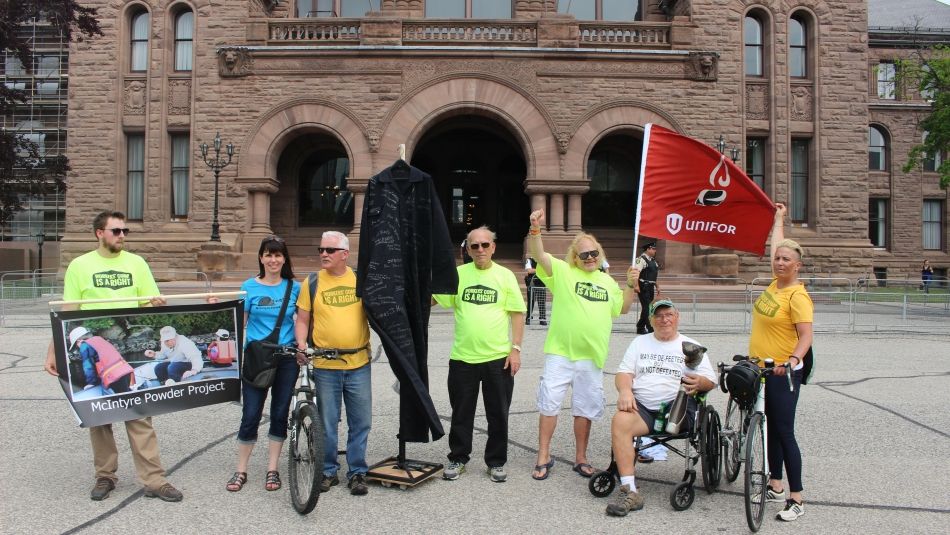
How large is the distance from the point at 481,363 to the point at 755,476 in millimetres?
2071

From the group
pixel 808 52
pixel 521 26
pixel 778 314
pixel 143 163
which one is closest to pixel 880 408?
pixel 778 314

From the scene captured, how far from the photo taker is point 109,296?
4.80 m

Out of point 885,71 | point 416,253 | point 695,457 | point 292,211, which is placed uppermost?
point 885,71

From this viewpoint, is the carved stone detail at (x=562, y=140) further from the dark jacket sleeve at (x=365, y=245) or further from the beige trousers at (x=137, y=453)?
the beige trousers at (x=137, y=453)

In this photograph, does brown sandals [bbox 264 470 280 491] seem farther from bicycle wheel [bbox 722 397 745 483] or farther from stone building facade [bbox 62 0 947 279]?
stone building facade [bbox 62 0 947 279]

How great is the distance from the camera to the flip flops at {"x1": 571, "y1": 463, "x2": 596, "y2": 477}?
5.11m

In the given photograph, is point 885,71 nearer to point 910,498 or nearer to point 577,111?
point 577,111

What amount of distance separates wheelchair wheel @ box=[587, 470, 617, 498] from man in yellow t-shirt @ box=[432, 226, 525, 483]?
0.70 metres

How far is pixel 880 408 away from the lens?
7.39 m

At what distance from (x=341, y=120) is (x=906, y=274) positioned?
109 ft

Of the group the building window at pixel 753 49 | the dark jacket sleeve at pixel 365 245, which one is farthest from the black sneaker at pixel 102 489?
the building window at pixel 753 49

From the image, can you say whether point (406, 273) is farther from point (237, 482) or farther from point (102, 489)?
point (102, 489)

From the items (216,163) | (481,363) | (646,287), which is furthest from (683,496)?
(216,163)

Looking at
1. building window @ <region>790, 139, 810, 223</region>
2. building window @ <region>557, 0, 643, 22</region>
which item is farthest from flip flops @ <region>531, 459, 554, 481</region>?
building window @ <region>557, 0, 643, 22</region>
